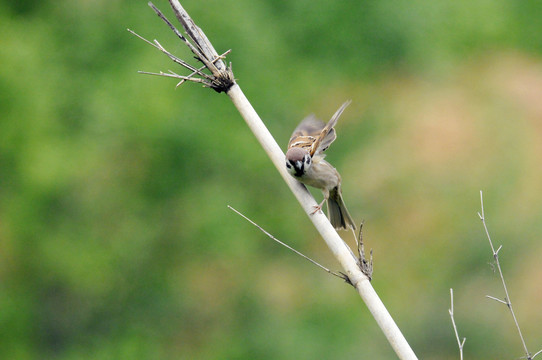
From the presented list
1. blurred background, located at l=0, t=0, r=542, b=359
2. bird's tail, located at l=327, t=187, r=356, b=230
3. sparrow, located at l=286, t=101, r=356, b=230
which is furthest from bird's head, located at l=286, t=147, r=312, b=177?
blurred background, located at l=0, t=0, r=542, b=359

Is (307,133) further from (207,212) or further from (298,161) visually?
(207,212)

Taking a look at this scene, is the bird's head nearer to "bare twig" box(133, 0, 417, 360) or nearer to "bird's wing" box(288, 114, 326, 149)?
"bird's wing" box(288, 114, 326, 149)

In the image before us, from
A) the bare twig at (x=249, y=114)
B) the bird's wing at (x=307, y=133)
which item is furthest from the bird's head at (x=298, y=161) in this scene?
the bare twig at (x=249, y=114)

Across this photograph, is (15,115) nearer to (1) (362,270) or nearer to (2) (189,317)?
(2) (189,317)

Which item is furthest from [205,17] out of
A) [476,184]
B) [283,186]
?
[476,184]

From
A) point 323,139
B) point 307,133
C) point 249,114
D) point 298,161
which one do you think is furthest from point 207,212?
point 249,114

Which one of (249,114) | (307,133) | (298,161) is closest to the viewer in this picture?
(249,114)

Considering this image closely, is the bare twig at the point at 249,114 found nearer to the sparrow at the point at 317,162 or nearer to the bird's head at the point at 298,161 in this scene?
the bird's head at the point at 298,161
